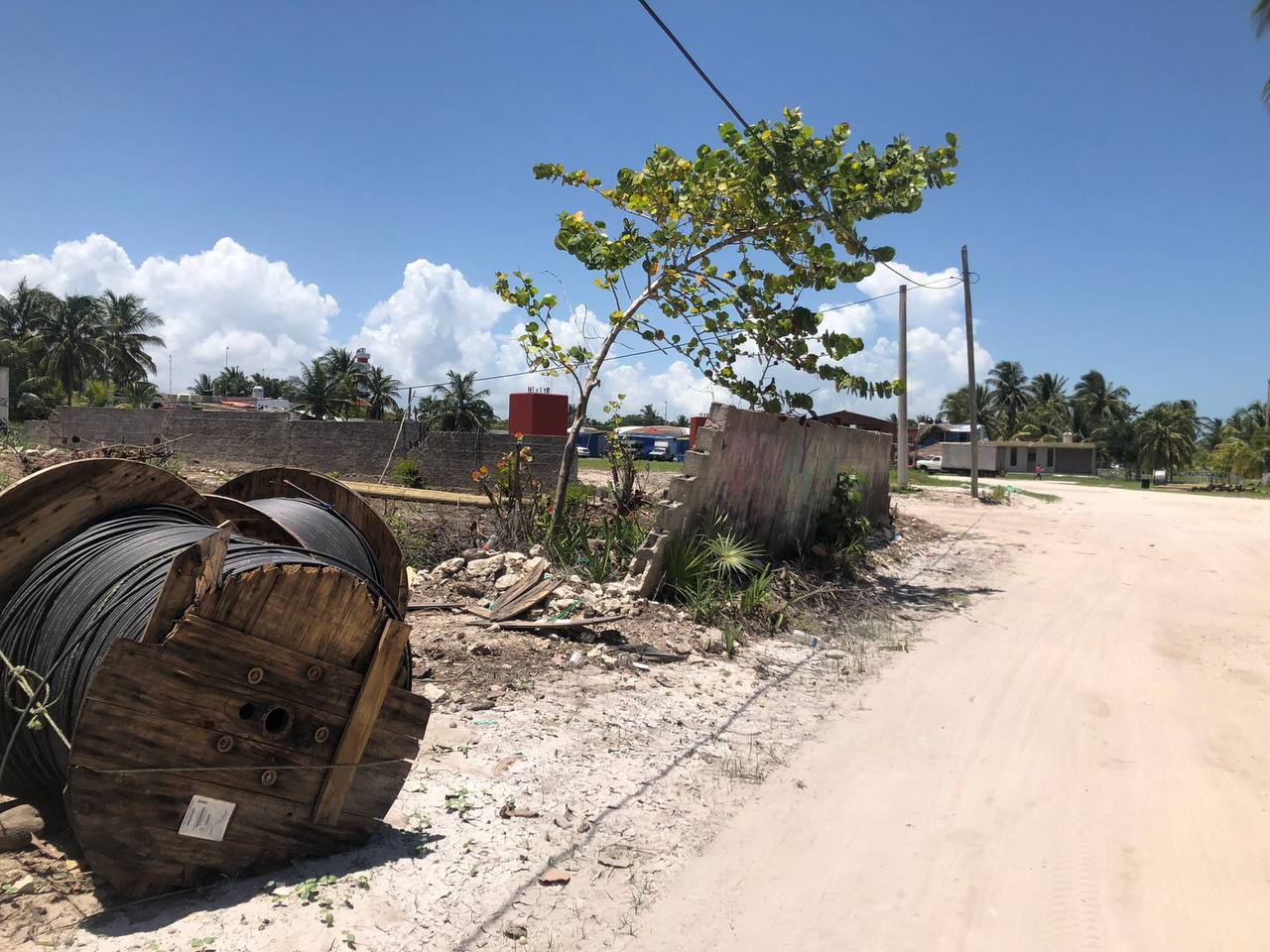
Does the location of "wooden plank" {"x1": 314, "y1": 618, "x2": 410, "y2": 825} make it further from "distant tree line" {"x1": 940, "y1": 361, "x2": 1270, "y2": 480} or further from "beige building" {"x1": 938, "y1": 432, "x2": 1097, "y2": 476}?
"beige building" {"x1": 938, "y1": 432, "x2": 1097, "y2": 476}

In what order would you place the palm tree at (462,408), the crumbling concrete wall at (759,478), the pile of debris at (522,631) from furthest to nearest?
the palm tree at (462,408), the crumbling concrete wall at (759,478), the pile of debris at (522,631)

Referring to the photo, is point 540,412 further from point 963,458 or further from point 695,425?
point 963,458

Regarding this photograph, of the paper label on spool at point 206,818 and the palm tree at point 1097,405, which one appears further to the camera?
the palm tree at point 1097,405

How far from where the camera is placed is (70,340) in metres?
56.0

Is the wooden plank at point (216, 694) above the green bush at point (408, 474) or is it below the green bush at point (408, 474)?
below

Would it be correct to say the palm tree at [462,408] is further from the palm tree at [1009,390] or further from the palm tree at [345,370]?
the palm tree at [1009,390]

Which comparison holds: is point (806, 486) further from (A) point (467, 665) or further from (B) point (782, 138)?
(A) point (467, 665)

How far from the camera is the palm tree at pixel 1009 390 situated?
89250 mm

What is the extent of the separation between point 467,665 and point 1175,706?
558 cm

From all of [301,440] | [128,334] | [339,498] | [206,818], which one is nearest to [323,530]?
[339,498]

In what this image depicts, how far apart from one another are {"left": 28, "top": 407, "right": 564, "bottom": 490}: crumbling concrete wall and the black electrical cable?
10.2m

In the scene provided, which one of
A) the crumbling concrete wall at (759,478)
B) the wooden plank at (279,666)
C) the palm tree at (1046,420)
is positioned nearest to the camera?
the wooden plank at (279,666)

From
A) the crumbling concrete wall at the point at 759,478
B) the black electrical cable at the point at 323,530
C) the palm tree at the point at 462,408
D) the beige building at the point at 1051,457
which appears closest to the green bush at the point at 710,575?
the crumbling concrete wall at the point at 759,478

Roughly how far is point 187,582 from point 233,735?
624mm
